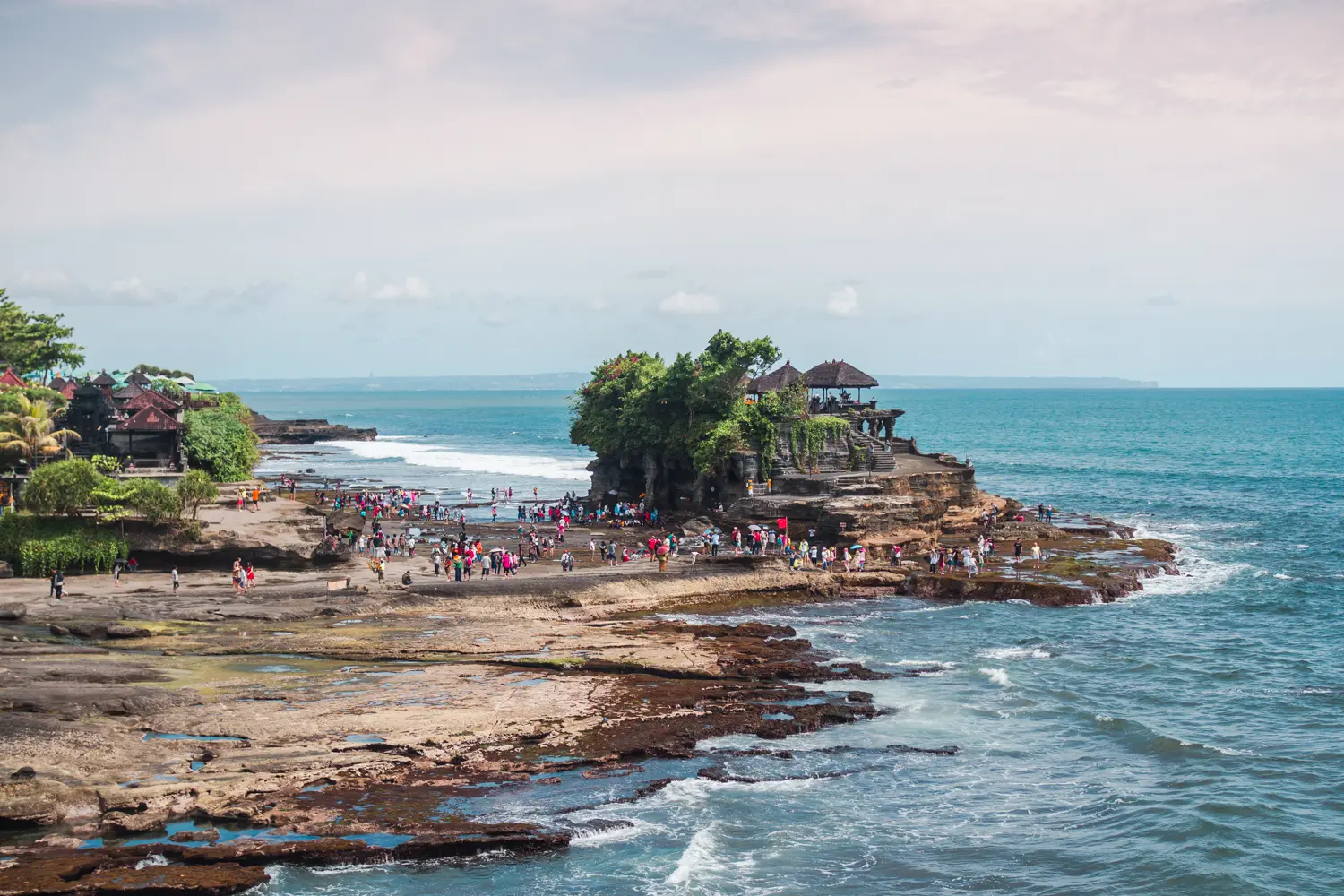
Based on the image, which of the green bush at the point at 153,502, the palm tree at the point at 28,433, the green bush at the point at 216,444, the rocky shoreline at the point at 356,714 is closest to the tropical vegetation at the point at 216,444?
the green bush at the point at 216,444

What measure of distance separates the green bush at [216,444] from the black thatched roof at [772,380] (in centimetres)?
2940

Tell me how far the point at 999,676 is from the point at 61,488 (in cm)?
3331

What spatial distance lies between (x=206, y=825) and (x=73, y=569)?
24.7m

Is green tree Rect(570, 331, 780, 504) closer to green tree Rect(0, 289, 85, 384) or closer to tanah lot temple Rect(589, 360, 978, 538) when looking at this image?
tanah lot temple Rect(589, 360, 978, 538)

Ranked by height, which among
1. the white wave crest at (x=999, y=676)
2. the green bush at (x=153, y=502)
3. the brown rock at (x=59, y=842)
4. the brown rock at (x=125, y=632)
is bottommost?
the brown rock at (x=59, y=842)

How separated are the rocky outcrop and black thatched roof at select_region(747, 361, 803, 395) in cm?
8546

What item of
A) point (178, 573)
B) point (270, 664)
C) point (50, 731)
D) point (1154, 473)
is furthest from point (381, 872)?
point (1154, 473)

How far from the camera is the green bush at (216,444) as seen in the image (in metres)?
59.1

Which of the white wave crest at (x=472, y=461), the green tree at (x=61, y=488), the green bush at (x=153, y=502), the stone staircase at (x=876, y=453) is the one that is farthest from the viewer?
the white wave crest at (x=472, y=461)

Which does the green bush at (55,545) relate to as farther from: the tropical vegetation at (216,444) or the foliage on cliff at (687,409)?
the foliage on cliff at (687,409)

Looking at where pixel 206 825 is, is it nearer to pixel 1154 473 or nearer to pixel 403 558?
pixel 403 558

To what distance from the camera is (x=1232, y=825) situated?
23500 millimetres

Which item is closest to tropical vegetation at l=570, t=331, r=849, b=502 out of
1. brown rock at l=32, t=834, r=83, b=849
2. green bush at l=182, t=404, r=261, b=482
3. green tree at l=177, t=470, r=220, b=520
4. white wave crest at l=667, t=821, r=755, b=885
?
green bush at l=182, t=404, r=261, b=482

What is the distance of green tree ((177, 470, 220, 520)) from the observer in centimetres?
4247
